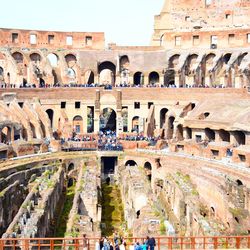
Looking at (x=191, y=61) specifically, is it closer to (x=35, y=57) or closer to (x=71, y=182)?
(x=35, y=57)

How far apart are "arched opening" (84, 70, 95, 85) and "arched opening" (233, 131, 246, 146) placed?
65.2ft

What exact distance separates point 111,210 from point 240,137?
41.1 feet

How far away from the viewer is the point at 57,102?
45438 mm

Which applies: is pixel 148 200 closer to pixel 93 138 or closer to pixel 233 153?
pixel 233 153

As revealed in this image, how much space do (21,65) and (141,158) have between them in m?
20.4

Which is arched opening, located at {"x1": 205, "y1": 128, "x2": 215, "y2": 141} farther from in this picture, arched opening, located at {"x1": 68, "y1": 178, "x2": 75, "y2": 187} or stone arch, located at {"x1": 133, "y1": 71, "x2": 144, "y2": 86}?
stone arch, located at {"x1": 133, "y1": 71, "x2": 144, "y2": 86}

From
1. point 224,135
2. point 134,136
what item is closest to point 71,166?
point 134,136

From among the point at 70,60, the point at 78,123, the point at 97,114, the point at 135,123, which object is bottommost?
the point at 78,123

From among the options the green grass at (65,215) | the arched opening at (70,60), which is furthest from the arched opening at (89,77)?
the green grass at (65,215)

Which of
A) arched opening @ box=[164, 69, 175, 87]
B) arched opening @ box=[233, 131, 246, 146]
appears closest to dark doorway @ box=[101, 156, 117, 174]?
arched opening @ box=[233, 131, 246, 146]

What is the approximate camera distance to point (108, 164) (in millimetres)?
38562

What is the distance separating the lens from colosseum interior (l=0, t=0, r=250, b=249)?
21.5 m

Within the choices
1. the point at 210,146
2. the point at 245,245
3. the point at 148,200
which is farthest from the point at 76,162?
the point at 245,245

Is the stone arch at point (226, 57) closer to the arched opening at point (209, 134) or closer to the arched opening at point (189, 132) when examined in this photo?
the arched opening at point (189, 132)
